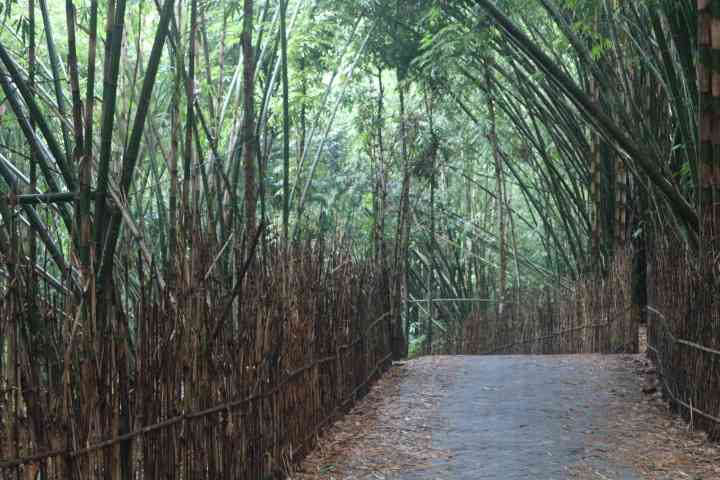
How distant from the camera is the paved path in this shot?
146 inches

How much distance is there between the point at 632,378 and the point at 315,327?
2.39m

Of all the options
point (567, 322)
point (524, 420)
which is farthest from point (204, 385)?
point (567, 322)

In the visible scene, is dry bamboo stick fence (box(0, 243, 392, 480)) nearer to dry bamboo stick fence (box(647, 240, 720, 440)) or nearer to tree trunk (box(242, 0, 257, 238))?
tree trunk (box(242, 0, 257, 238))

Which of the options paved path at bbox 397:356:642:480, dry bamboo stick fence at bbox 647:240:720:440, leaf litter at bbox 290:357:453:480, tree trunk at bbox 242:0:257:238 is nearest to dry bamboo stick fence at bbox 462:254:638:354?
paved path at bbox 397:356:642:480

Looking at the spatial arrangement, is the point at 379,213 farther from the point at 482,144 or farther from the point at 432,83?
the point at 482,144

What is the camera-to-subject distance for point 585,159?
755cm

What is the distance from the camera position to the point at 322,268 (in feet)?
13.9

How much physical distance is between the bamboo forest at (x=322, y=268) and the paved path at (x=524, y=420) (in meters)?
0.02

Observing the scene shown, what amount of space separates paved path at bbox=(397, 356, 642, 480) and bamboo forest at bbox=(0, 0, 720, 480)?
23 millimetres

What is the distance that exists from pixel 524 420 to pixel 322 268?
123 cm

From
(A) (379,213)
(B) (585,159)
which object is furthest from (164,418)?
(B) (585,159)

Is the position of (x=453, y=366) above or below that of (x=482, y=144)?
below

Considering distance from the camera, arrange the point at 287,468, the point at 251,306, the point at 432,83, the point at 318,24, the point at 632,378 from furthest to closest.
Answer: the point at 432,83
the point at 318,24
the point at 632,378
the point at 287,468
the point at 251,306

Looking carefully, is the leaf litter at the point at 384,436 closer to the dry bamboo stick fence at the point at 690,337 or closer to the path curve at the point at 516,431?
the path curve at the point at 516,431
